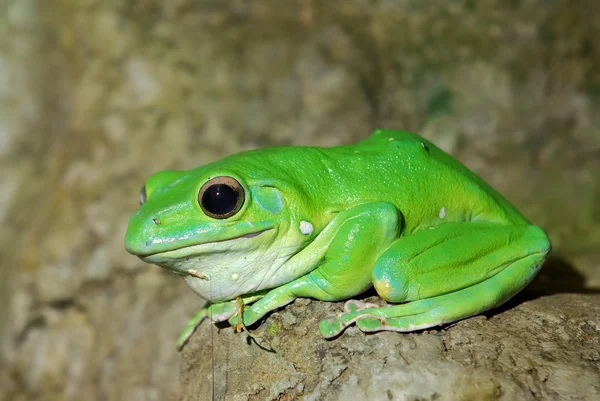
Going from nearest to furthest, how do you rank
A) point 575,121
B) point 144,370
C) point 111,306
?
point 144,370, point 111,306, point 575,121

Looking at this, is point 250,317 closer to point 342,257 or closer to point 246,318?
point 246,318

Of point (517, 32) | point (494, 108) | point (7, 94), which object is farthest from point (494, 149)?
point (7, 94)

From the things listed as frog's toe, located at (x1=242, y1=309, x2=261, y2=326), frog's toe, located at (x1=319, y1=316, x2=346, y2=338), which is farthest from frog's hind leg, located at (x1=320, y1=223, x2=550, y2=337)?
frog's toe, located at (x1=242, y1=309, x2=261, y2=326)

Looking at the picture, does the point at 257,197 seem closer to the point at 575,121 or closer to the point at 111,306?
the point at 111,306

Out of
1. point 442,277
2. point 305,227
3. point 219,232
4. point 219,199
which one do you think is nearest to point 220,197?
point 219,199

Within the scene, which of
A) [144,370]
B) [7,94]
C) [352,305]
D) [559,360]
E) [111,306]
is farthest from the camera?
[7,94]

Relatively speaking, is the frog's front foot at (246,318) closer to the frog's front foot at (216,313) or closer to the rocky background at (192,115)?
the frog's front foot at (216,313)
